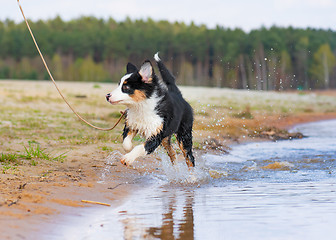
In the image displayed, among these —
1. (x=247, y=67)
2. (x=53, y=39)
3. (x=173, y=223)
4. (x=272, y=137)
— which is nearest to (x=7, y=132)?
(x=173, y=223)

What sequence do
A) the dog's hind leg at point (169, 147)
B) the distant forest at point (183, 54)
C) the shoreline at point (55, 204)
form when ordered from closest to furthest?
the shoreline at point (55, 204), the dog's hind leg at point (169, 147), the distant forest at point (183, 54)

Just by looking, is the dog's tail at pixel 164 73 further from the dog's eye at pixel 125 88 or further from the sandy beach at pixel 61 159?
the sandy beach at pixel 61 159

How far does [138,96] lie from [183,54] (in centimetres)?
8508

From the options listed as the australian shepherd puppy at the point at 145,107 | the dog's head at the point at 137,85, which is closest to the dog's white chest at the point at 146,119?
the australian shepherd puppy at the point at 145,107

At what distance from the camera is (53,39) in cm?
9400

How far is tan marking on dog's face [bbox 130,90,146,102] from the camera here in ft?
22.5

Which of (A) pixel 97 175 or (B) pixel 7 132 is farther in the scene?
(B) pixel 7 132

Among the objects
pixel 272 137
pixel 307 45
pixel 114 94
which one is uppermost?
pixel 307 45

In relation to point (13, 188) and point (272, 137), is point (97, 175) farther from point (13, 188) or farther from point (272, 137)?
point (272, 137)

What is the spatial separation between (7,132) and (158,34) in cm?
8661

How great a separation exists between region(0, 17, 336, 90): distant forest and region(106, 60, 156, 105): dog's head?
7036cm

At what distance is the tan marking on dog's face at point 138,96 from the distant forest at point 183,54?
231 ft

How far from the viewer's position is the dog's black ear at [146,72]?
6.81 metres

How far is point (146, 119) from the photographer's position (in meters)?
7.07
